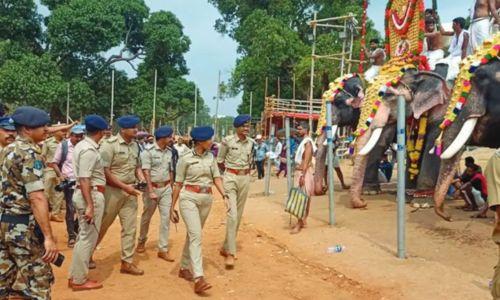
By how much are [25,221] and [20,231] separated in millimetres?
81

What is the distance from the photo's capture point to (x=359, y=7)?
30.9 m

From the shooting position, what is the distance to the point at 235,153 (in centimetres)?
698

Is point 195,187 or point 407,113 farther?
point 407,113

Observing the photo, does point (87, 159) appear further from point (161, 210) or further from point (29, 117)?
point (161, 210)

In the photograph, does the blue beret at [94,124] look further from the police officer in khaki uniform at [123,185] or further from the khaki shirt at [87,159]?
the police officer in khaki uniform at [123,185]

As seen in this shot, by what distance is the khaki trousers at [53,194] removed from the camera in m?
9.19

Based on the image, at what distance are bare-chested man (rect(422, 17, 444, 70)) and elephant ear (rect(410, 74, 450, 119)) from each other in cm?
156

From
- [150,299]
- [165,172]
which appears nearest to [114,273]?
[150,299]

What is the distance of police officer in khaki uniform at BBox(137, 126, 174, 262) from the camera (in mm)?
7020

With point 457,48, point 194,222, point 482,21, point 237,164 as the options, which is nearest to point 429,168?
point 457,48

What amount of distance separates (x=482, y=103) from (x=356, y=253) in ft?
9.91

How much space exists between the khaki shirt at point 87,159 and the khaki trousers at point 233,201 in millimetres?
1822

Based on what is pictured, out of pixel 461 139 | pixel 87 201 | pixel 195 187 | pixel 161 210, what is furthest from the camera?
pixel 461 139

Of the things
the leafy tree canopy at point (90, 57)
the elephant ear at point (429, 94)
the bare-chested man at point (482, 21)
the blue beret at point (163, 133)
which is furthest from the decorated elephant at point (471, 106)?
the leafy tree canopy at point (90, 57)
